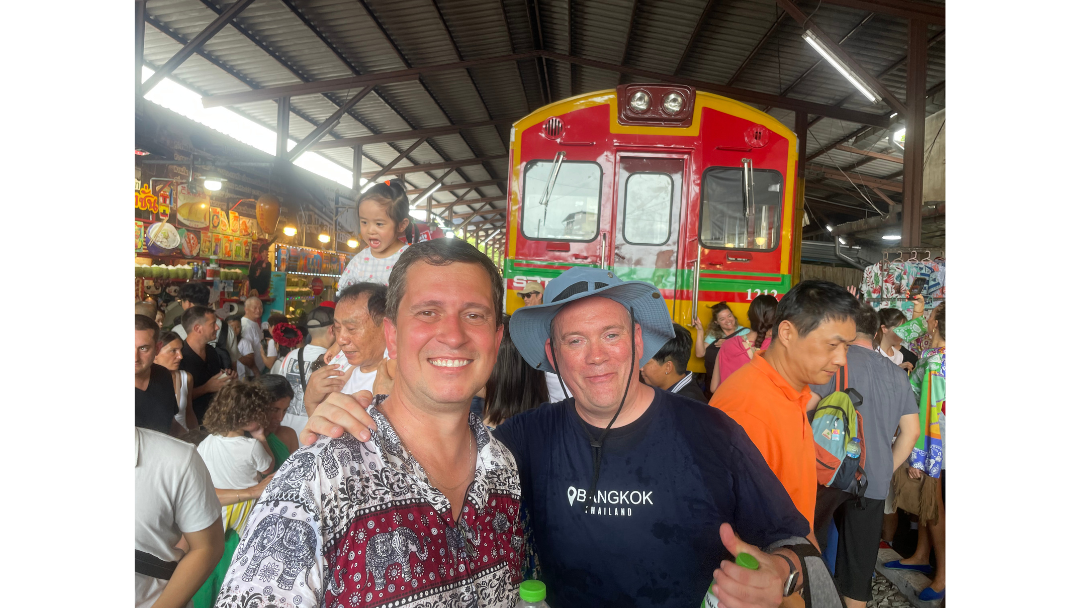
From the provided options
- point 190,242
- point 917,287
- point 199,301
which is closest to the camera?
point 917,287

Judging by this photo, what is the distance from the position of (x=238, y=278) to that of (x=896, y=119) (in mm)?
11962

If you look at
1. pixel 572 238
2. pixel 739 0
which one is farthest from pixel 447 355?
pixel 739 0

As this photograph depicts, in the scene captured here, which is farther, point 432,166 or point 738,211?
point 432,166

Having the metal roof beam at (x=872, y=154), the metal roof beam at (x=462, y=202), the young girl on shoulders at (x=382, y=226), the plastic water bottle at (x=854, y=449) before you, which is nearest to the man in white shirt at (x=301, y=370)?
the young girl on shoulders at (x=382, y=226)

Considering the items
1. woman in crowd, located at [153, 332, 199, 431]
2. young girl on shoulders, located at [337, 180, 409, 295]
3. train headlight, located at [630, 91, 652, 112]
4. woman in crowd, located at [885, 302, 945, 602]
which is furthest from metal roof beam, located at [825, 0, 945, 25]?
woman in crowd, located at [153, 332, 199, 431]

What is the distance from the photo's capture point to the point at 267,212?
456 inches

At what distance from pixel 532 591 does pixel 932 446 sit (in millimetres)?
3933

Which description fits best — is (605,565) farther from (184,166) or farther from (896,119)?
(896,119)

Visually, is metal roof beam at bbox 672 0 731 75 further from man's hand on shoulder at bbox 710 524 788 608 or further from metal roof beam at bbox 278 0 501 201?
man's hand on shoulder at bbox 710 524 788 608

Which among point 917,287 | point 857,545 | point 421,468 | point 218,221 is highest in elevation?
point 218,221

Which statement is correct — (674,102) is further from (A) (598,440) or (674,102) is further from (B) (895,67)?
(B) (895,67)

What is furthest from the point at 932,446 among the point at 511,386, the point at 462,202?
the point at 462,202

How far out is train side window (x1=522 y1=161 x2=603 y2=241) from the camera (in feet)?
17.4

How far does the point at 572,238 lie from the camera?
537 centimetres
